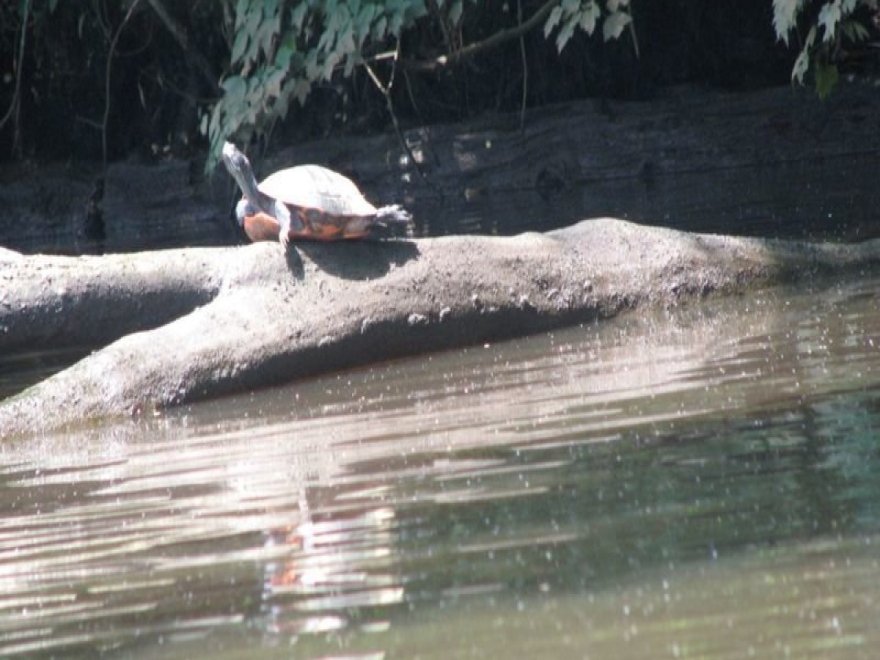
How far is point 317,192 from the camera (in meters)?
6.16

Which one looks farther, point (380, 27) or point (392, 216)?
point (380, 27)

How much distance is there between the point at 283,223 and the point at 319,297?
40 centimetres

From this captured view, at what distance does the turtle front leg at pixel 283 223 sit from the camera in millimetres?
6109

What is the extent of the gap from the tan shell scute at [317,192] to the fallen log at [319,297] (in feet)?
0.62

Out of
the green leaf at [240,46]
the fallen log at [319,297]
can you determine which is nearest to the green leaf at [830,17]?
the fallen log at [319,297]

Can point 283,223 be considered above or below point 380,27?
below

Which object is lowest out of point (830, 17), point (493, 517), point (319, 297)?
point (493, 517)

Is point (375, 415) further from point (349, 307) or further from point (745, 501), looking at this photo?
point (745, 501)

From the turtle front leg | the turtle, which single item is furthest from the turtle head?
the turtle front leg

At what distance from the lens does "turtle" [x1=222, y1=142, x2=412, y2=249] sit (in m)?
6.11

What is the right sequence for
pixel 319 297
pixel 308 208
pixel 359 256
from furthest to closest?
pixel 359 256 → pixel 308 208 → pixel 319 297

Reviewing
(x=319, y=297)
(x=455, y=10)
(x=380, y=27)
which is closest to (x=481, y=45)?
(x=455, y=10)

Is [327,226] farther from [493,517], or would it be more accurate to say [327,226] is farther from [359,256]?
[493,517]

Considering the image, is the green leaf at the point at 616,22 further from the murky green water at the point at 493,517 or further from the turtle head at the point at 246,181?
the murky green water at the point at 493,517
